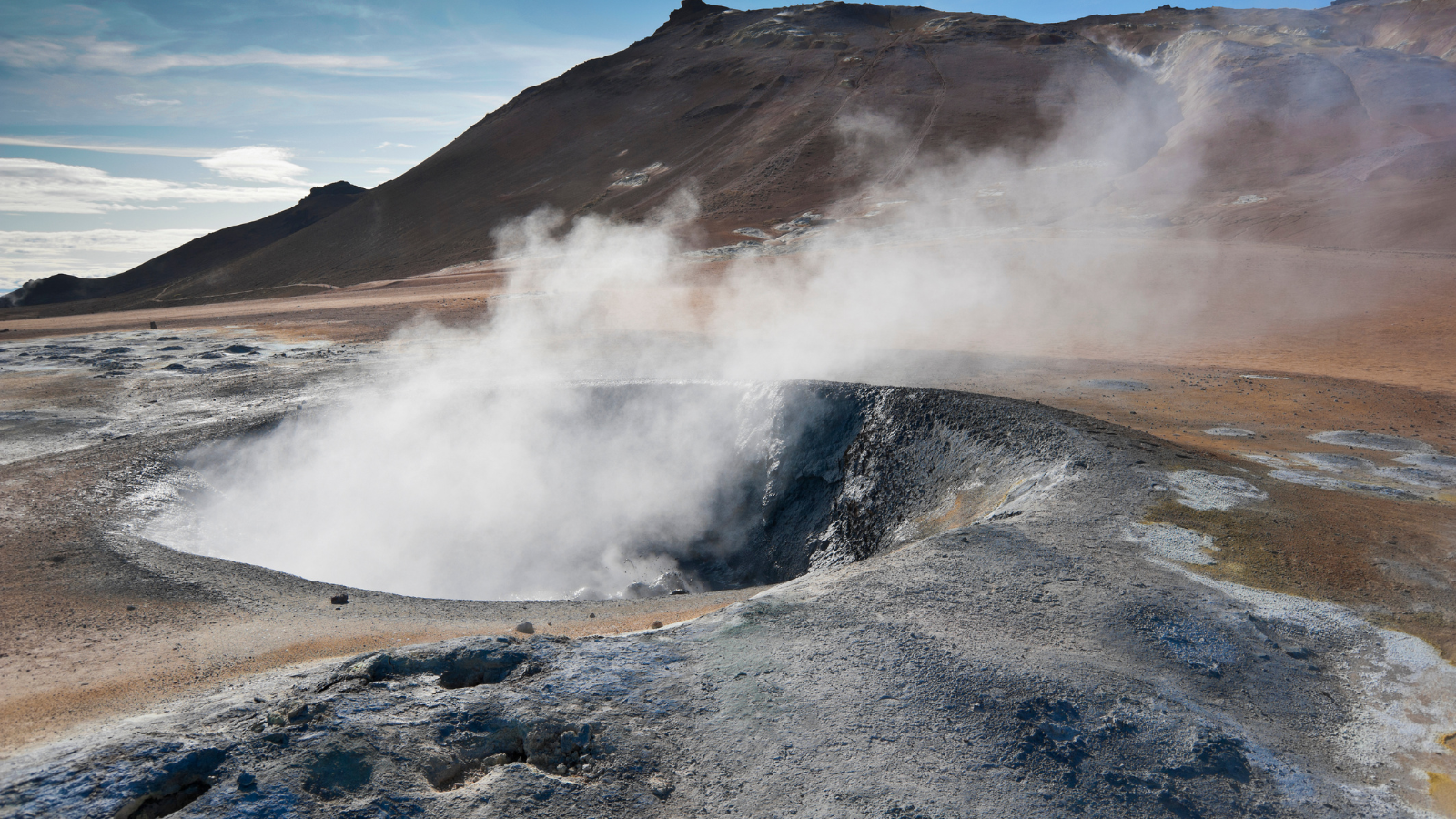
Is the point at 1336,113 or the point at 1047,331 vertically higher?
the point at 1336,113


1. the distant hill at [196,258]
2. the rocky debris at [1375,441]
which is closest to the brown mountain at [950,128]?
the distant hill at [196,258]

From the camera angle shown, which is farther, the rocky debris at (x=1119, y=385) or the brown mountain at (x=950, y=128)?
the brown mountain at (x=950, y=128)

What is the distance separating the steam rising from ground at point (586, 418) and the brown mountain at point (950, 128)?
877 cm

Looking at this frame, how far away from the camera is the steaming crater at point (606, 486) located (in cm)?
780

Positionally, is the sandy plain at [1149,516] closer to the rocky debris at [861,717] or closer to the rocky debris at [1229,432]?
the rocky debris at [1229,432]

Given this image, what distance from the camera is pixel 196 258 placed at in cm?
5316

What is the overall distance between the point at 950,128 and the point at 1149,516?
37.6m

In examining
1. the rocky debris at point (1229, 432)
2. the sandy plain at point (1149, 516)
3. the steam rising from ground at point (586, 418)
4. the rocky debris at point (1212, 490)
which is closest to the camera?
the sandy plain at point (1149, 516)

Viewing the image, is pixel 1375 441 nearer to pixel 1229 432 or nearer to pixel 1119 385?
pixel 1229 432

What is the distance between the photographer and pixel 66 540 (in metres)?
6.09

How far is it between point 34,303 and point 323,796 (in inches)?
2266

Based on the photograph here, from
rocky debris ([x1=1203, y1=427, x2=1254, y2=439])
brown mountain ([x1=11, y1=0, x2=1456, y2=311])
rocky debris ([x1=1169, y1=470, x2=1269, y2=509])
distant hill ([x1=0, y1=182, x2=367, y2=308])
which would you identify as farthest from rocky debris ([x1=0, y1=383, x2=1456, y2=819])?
distant hill ([x1=0, y1=182, x2=367, y2=308])

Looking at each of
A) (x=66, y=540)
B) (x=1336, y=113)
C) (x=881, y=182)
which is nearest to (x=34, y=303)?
(x=881, y=182)

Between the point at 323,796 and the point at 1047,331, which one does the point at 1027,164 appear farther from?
the point at 323,796
